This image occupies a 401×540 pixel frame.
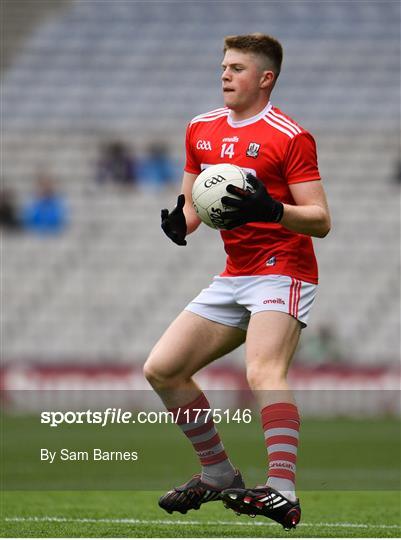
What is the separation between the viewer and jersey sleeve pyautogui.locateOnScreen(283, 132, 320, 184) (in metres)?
6.27

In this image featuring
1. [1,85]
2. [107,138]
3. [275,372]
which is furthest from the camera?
[1,85]

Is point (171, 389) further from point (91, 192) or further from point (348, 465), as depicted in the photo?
point (91, 192)

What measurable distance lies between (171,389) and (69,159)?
57.3ft

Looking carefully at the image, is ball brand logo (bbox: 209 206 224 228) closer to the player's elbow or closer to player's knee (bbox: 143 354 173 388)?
the player's elbow

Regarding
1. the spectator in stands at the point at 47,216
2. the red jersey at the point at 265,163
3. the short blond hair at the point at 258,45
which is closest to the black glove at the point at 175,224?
the red jersey at the point at 265,163

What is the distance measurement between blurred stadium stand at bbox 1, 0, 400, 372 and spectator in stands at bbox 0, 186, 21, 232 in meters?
0.27

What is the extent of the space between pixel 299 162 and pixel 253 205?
0.42 m

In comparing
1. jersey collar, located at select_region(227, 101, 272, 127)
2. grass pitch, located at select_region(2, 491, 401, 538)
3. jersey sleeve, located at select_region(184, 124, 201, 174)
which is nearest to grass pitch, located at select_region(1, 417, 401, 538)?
grass pitch, located at select_region(2, 491, 401, 538)

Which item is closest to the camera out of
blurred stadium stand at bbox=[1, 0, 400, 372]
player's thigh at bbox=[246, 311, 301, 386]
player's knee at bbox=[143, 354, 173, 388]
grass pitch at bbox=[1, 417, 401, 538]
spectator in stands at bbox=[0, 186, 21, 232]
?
player's thigh at bbox=[246, 311, 301, 386]

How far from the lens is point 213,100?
24516mm

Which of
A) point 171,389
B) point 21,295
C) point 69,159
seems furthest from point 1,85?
point 171,389

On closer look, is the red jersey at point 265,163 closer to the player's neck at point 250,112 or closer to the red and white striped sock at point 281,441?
the player's neck at point 250,112

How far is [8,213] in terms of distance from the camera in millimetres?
22516

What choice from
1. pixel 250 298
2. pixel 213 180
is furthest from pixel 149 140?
pixel 213 180
